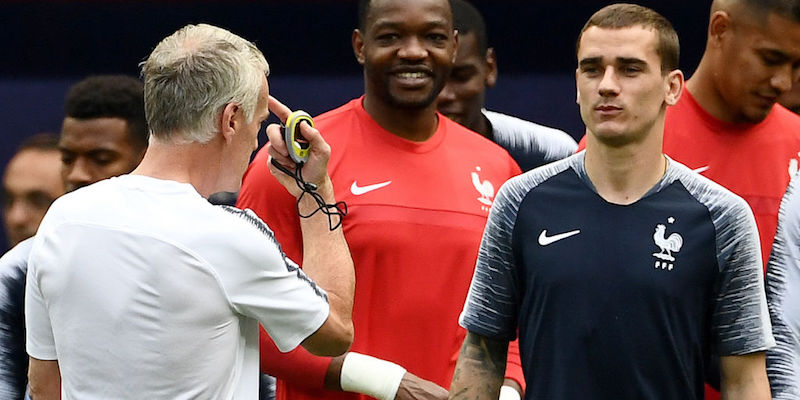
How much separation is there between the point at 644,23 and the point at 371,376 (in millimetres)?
1138

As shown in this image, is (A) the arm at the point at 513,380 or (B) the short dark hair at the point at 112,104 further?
(B) the short dark hair at the point at 112,104

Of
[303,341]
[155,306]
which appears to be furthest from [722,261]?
[155,306]

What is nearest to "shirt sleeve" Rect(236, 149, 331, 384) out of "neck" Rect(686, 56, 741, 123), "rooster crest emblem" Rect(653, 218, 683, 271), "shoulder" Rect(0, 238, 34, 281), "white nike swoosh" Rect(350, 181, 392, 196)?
"white nike swoosh" Rect(350, 181, 392, 196)

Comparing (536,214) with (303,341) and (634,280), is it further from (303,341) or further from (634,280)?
(303,341)

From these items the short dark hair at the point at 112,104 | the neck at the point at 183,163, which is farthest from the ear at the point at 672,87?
the short dark hair at the point at 112,104

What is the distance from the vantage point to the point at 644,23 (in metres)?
3.49

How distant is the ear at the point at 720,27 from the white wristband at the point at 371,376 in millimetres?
1364

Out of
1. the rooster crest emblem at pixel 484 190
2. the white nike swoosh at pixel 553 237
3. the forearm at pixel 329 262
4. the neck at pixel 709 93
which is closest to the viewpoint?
the forearm at pixel 329 262

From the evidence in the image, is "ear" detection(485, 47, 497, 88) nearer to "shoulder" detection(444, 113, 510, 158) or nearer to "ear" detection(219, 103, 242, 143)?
"shoulder" detection(444, 113, 510, 158)

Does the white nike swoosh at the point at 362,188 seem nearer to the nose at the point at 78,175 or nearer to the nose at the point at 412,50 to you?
the nose at the point at 412,50

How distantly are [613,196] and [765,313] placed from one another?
424 mm

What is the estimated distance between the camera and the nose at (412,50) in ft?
13.6

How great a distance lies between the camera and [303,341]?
10.3 ft

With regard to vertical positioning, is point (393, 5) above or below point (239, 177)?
→ above
